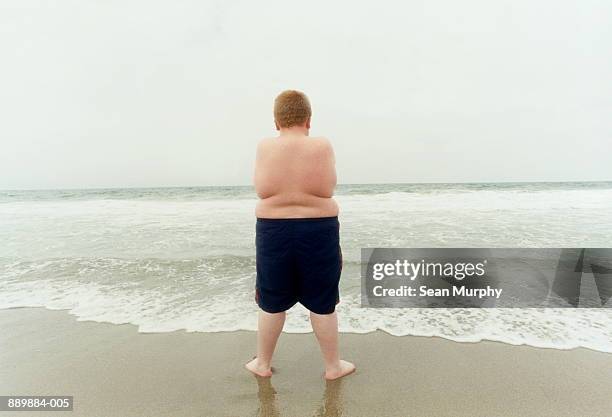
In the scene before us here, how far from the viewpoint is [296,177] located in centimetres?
204

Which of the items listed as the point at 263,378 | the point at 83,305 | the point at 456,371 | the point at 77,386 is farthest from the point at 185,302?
the point at 456,371

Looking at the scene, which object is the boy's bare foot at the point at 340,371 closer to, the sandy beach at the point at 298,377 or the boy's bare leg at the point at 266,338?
the sandy beach at the point at 298,377

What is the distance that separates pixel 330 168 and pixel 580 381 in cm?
210

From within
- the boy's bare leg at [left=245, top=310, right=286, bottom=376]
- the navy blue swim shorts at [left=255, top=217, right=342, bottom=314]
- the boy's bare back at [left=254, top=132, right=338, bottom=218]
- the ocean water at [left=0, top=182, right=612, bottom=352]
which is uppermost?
the boy's bare back at [left=254, top=132, right=338, bottom=218]

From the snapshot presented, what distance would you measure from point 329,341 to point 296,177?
1074mm

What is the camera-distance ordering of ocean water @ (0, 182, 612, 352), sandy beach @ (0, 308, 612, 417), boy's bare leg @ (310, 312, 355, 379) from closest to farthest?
sandy beach @ (0, 308, 612, 417) < boy's bare leg @ (310, 312, 355, 379) < ocean water @ (0, 182, 612, 352)

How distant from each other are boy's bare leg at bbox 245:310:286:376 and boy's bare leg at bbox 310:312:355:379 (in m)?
0.23

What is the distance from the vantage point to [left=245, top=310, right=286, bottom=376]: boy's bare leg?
2.25 meters

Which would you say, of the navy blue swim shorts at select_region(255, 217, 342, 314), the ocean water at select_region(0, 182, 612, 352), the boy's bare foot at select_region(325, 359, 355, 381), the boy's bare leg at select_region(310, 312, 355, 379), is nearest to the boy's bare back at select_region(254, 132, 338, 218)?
the navy blue swim shorts at select_region(255, 217, 342, 314)

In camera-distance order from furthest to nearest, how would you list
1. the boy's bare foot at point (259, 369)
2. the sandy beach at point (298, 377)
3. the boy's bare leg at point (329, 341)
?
the boy's bare foot at point (259, 369), the boy's bare leg at point (329, 341), the sandy beach at point (298, 377)

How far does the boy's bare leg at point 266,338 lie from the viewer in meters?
2.25

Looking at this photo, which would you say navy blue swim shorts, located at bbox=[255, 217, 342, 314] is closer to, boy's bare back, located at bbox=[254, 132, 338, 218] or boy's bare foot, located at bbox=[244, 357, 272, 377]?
boy's bare back, located at bbox=[254, 132, 338, 218]

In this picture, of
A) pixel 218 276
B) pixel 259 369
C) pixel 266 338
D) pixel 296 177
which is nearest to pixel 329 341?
pixel 266 338

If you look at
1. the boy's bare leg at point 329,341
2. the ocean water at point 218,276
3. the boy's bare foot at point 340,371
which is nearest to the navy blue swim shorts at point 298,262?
the boy's bare leg at point 329,341
